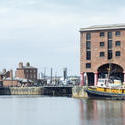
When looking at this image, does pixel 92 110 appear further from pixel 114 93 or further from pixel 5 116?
pixel 114 93

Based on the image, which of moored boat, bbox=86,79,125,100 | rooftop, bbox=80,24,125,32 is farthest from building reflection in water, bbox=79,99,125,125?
rooftop, bbox=80,24,125,32

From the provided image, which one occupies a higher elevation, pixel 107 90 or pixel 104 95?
pixel 107 90

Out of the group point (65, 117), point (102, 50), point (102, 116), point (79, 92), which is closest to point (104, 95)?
point (79, 92)

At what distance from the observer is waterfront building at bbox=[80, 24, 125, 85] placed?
143125 millimetres

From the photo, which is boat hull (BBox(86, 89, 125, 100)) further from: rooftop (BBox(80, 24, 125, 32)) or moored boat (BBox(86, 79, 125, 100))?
rooftop (BBox(80, 24, 125, 32))

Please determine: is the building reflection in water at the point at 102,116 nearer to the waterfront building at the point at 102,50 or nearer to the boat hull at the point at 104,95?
the boat hull at the point at 104,95

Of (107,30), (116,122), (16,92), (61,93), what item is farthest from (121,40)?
(116,122)

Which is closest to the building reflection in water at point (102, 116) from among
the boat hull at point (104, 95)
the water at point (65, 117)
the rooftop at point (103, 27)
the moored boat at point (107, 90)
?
the water at point (65, 117)

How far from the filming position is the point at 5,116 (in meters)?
85.3

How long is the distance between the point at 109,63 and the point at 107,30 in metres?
9.81

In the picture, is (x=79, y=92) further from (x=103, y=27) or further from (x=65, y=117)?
(x=65, y=117)

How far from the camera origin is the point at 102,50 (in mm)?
145000

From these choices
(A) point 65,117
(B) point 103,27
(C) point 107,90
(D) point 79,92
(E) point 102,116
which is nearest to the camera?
(E) point 102,116

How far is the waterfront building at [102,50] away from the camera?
143 meters
